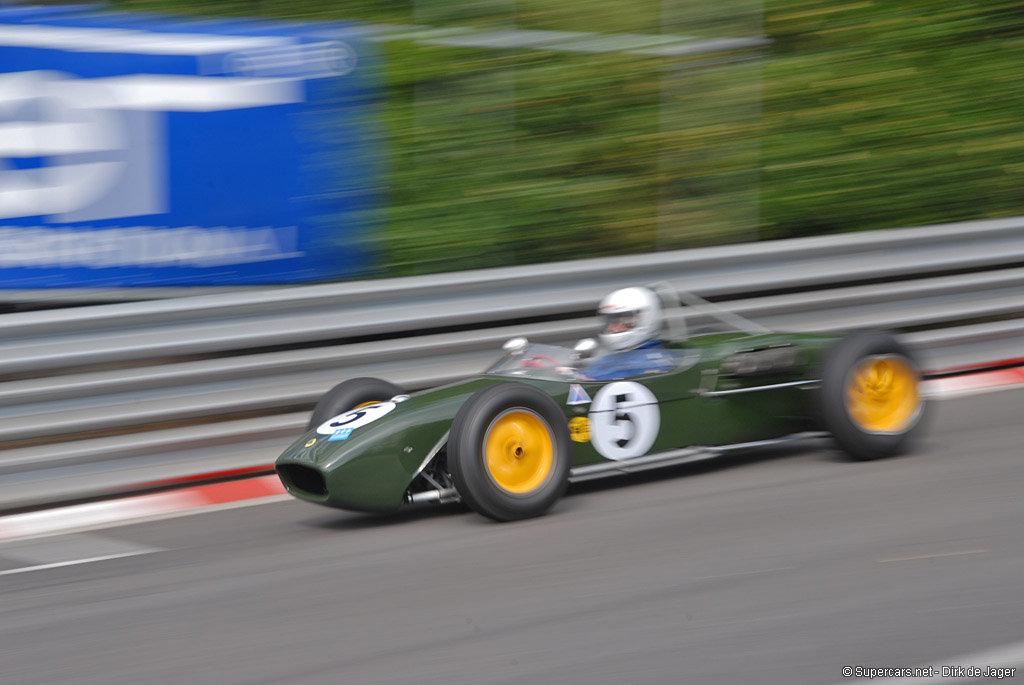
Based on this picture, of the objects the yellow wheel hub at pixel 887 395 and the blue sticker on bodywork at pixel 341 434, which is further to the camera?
the yellow wheel hub at pixel 887 395

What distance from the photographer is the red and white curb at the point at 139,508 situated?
5641mm

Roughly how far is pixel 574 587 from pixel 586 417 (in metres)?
1.44

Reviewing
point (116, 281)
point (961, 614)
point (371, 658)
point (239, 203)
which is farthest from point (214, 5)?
point (961, 614)

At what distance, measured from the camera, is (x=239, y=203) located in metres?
6.62

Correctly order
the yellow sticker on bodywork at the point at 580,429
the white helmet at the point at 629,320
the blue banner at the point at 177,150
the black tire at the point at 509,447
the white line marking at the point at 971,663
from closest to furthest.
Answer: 1. the white line marking at the point at 971,663
2. the black tire at the point at 509,447
3. the yellow sticker on bodywork at the point at 580,429
4. the white helmet at the point at 629,320
5. the blue banner at the point at 177,150

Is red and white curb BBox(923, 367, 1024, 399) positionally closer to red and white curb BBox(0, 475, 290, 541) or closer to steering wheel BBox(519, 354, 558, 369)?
steering wheel BBox(519, 354, 558, 369)

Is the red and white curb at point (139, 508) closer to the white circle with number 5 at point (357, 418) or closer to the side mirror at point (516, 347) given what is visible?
the white circle with number 5 at point (357, 418)

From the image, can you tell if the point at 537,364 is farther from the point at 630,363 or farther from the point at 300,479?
the point at 300,479

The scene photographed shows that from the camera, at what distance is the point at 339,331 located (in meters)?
6.55

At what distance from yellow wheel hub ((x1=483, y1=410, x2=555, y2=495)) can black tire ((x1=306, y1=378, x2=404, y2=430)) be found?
3.04 ft

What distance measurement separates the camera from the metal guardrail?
5977mm

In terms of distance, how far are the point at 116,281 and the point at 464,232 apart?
2.17 meters

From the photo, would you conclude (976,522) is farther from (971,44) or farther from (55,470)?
(971,44)

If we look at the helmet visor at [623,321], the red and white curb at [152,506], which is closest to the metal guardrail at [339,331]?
the red and white curb at [152,506]
